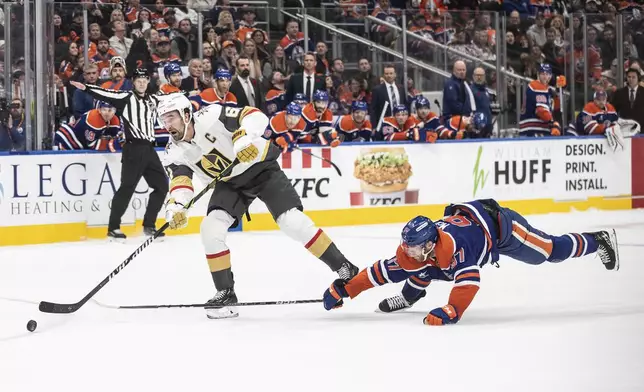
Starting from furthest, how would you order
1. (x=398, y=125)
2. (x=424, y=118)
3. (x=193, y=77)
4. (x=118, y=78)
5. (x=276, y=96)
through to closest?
(x=424, y=118)
(x=398, y=125)
(x=276, y=96)
(x=193, y=77)
(x=118, y=78)

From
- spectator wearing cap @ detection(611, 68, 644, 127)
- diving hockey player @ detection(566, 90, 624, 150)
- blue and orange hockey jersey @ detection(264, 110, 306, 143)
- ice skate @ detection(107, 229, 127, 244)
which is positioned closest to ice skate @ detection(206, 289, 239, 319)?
ice skate @ detection(107, 229, 127, 244)

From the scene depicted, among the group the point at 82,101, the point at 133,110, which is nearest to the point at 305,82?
the point at 133,110

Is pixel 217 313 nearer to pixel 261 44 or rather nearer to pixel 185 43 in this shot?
pixel 185 43

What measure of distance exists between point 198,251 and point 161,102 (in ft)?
11.0

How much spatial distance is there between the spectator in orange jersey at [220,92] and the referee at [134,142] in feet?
2.56

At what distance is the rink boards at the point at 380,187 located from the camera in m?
9.45

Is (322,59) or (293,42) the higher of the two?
(293,42)

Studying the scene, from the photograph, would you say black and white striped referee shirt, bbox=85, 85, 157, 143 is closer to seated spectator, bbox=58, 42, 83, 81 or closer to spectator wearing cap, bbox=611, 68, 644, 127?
seated spectator, bbox=58, 42, 83, 81

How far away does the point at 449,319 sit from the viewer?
5.23 metres

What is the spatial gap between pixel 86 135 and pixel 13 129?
2.16ft

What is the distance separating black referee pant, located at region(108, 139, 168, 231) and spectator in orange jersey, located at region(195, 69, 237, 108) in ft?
A: 2.88

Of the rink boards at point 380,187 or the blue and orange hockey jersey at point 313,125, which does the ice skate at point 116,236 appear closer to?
the rink boards at point 380,187

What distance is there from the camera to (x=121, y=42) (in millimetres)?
10477

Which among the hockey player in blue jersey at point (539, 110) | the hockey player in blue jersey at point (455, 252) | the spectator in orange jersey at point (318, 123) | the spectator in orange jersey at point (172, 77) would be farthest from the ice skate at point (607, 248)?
the hockey player in blue jersey at point (539, 110)
